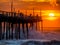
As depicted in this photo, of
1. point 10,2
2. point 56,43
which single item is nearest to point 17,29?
point 56,43

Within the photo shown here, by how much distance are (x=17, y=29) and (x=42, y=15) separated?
1.59 metres

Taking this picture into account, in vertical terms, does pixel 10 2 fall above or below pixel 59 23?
above

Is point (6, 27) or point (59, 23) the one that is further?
point (59, 23)

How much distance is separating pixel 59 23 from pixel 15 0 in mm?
1375

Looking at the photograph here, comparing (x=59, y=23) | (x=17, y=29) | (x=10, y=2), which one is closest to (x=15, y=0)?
(x=10, y=2)

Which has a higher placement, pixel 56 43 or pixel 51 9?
pixel 51 9

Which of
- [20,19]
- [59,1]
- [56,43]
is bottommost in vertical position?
[56,43]

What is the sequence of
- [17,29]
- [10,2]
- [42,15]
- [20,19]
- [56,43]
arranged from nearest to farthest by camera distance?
1. [56,43]
2. [20,19]
3. [17,29]
4. [42,15]
5. [10,2]

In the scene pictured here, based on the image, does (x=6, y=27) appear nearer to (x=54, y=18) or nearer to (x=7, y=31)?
(x=7, y=31)

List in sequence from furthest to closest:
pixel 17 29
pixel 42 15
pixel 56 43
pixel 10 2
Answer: pixel 10 2
pixel 42 15
pixel 17 29
pixel 56 43

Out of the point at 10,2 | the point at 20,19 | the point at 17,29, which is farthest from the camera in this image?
the point at 10,2

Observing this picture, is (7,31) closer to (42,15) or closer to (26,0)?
(42,15)

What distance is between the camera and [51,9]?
5465mm

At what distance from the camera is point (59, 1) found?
5559 millimetres
